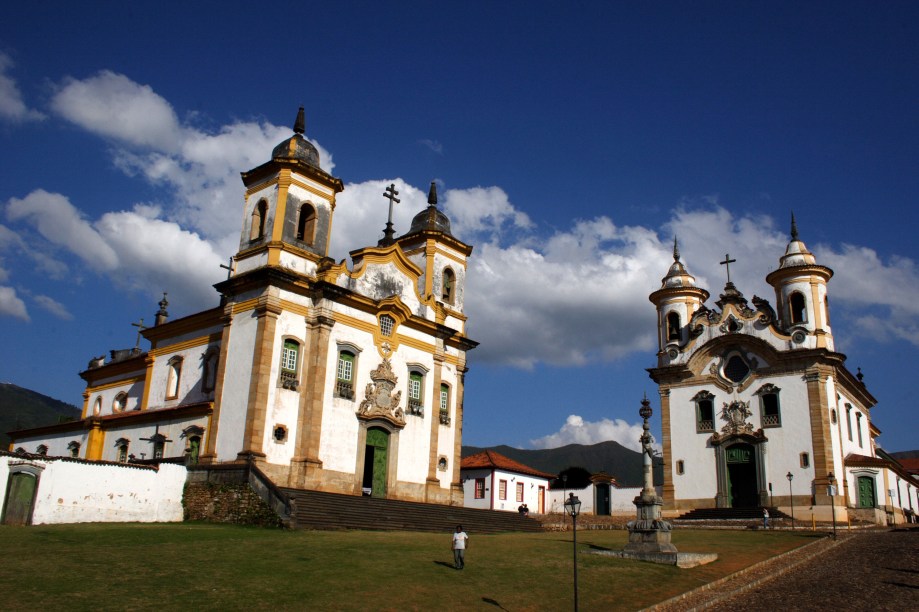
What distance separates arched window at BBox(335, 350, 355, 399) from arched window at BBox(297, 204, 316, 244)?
4919 mm

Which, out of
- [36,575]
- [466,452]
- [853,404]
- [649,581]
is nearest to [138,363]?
[36,575]

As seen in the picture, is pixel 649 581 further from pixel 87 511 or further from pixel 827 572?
pixel 87 511

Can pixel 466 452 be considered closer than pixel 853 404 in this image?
No

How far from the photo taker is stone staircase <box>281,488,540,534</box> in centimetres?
2481

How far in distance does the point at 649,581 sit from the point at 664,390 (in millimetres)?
29000

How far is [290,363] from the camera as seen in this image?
99.2 ft

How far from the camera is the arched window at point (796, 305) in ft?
143

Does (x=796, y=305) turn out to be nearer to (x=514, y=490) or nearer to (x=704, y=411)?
(x=704, y=411)

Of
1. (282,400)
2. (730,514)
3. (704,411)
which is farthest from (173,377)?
(704,411)

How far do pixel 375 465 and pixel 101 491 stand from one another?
10.8 m

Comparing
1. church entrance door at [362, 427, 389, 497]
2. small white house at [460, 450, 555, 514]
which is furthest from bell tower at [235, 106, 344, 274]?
small white house at [460, 450, 555, 514]

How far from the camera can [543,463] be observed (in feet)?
622

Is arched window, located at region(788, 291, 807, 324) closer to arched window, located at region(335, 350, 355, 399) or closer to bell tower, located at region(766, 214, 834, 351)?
bell tower, located at region(766, 214, 834, 351)

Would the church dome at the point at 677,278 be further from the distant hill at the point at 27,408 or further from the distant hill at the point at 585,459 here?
the distant hill at the point at 27,408
